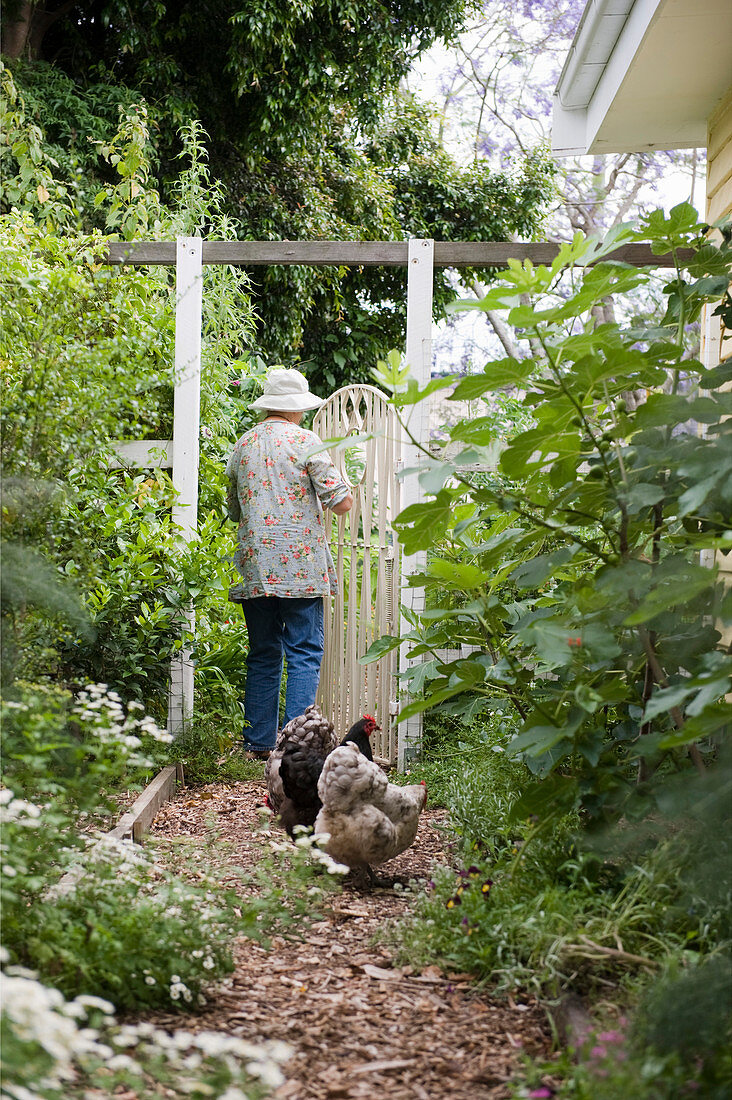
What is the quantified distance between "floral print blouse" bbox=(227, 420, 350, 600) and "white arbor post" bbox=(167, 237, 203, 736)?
0.25 metres

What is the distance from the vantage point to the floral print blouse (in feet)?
13.9

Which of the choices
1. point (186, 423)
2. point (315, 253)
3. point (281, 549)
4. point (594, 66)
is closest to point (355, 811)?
Answer: point (281, 549)

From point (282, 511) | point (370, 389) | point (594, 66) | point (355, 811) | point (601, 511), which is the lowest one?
point (355, 811)

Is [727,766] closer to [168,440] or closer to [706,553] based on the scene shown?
[706,553]

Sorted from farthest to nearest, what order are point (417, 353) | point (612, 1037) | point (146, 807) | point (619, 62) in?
1. point (417, 353)
2. point (619, 62)
3. point (146, 807)
4. point (612, 1037)

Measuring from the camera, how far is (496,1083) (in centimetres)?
176

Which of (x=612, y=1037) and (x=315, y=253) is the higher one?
(x=315, y=253)

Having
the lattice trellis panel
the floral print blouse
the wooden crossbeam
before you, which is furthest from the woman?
the wooden crossbeam

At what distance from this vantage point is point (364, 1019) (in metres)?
2.03

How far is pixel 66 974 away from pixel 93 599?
1860 mm

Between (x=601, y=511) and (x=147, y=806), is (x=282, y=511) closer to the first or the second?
(x=147, y=806)

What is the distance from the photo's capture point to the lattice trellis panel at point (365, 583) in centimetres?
441

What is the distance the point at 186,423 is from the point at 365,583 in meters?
1.13

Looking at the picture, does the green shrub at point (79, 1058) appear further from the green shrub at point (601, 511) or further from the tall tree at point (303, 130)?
the tall tree at point (303, 130)
